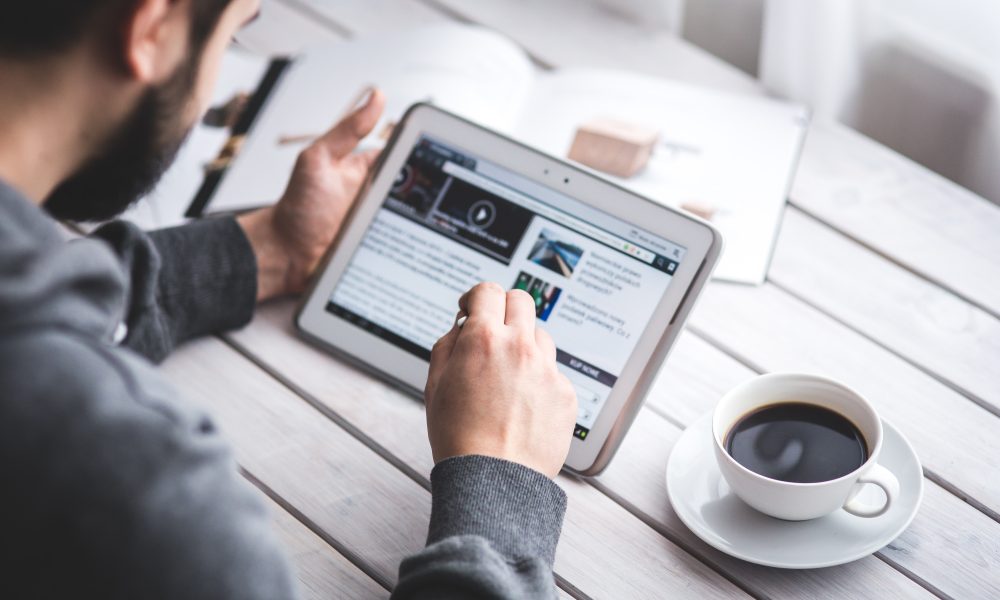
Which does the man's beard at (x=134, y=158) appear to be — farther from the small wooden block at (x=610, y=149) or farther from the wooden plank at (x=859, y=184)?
the wooden plank at (x=859, y=184)

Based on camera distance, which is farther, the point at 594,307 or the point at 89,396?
the point at 594,307

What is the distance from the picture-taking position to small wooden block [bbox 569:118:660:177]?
3.24ft

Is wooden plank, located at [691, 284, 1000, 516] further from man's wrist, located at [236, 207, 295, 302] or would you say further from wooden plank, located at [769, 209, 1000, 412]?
man's wrist, located at [236, 207, 295, 302]

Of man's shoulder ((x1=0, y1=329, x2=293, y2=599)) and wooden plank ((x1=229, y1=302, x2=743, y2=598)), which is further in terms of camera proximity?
wooden plank ((x1=229, y1=302, x2=743, y2=598))

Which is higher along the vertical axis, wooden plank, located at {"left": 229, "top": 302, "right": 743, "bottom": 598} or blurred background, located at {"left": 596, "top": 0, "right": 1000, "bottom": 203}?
blurred background, located at {"left": 596, "top": 0, "right": 1000, "bottom": 203}

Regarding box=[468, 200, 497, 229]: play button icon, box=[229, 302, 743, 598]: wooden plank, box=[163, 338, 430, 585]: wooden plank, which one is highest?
box=[468, 200, 497, 229]: play button icon

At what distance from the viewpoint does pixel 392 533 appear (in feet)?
2.36

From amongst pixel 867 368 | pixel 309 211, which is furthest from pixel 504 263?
pixel 867 368

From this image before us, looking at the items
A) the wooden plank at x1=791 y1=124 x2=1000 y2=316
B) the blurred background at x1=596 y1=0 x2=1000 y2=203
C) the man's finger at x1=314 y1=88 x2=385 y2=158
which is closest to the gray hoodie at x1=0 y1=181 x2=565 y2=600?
the man's finger at x1=314 y1=88 x2=385 y2=158

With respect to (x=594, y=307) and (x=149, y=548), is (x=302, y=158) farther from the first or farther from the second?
(x=149, y=548)

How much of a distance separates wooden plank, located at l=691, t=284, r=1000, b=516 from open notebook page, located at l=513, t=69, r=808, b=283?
39 mm

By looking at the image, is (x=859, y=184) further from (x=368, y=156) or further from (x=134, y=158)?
(x=134, y=158)

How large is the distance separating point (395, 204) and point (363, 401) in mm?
179

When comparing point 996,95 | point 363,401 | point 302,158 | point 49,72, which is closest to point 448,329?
point 363,401
